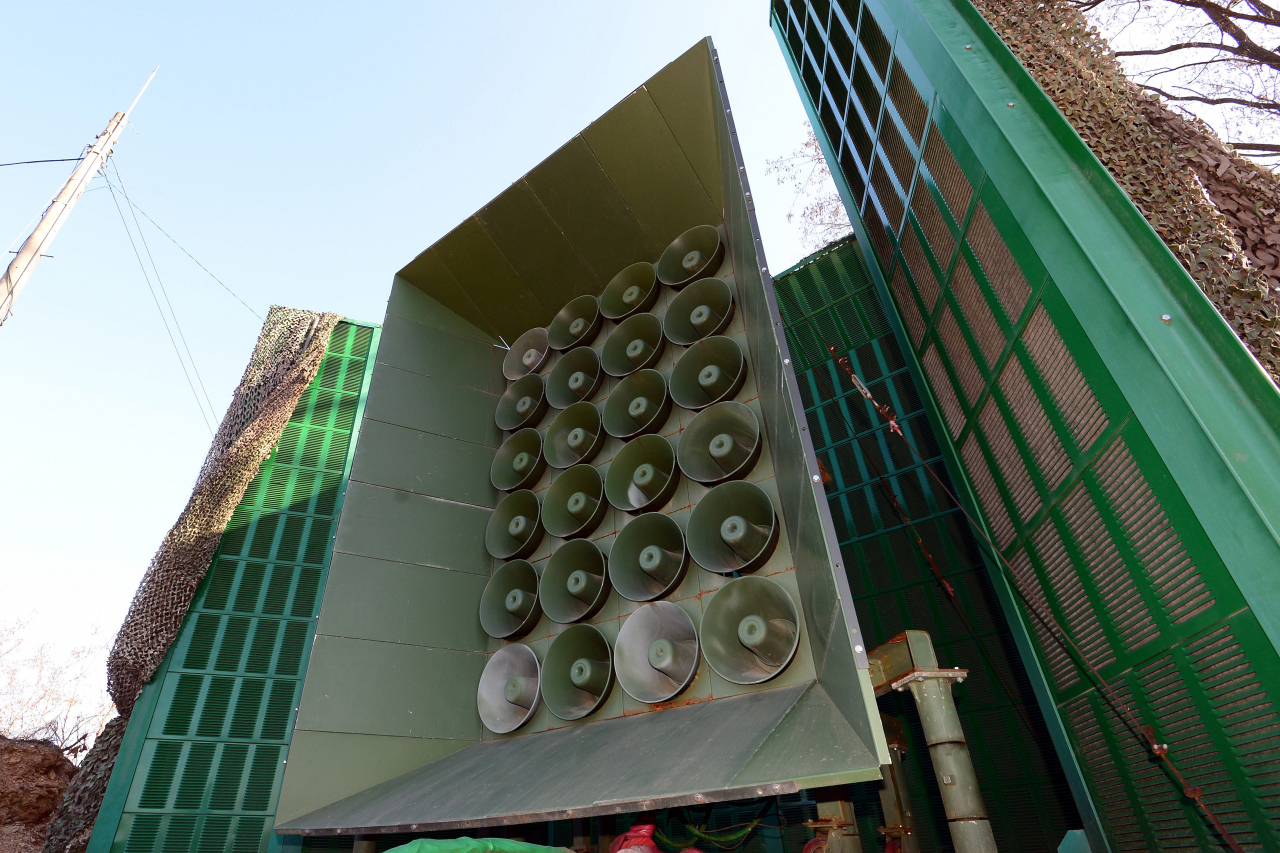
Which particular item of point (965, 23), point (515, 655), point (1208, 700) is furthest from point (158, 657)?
point (965, 23)

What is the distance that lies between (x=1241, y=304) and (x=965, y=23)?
2.90 meters

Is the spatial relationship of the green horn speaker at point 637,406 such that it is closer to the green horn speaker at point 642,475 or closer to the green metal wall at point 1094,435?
the green horn speaker at point 642,475

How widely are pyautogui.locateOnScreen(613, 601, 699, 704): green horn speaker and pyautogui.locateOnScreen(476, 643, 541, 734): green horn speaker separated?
1146 millimetres

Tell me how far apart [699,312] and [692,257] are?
0.93 meters

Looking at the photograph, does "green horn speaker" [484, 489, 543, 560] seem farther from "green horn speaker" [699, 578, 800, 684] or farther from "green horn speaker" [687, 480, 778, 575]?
"green horn speaker" [699, 578, 800, 684]

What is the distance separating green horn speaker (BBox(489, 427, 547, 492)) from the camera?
7.83 m

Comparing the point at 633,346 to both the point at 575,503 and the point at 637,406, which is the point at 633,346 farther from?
the point at 575,503

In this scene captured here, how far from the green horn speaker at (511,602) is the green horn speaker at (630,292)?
3092 millimetres

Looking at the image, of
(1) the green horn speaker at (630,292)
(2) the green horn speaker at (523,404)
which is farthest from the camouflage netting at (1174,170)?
(2) the green horn speaker at (523,404)

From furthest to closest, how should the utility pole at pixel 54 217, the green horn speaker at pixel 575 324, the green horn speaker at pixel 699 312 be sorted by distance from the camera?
the utility pole at pixel 54 217 < the green horn speaker at pixel 575 324 < the green horn speaker at pixel 699 312

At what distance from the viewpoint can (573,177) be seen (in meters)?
8.01

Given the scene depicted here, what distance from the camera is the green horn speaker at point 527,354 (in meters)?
8.86

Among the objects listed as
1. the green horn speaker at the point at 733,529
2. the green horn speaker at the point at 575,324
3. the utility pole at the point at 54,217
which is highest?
the utility pole at the point at 54,217

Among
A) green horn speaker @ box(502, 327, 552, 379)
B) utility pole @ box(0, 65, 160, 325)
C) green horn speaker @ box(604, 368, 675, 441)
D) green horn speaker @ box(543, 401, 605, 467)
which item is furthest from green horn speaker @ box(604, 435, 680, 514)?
utility pole @ box(0, 65, 160, 325)
